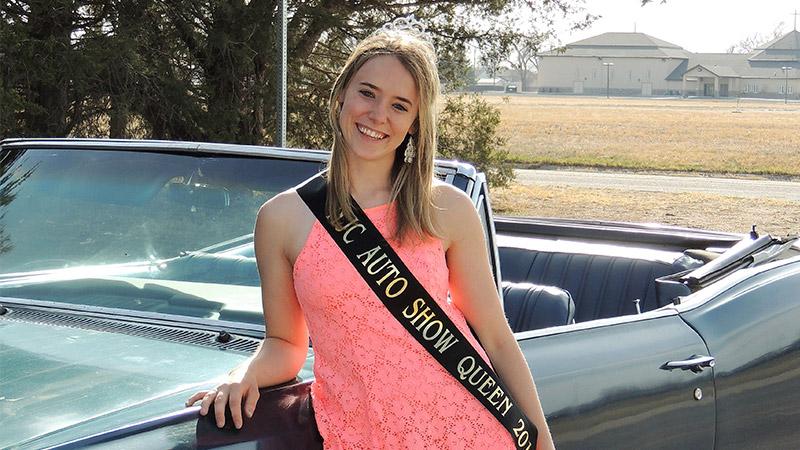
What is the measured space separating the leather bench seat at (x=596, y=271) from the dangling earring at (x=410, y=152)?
219 centimetres

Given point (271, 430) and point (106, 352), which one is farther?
point (106, 352)

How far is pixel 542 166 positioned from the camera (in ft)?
96.2

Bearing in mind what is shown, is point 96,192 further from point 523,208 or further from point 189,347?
point 523,208

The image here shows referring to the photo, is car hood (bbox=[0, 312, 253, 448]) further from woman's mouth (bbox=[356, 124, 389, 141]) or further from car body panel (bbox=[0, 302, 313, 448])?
woman's mouth (bbox=[356, 124, 389, 141])

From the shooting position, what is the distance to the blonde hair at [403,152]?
2139 mm

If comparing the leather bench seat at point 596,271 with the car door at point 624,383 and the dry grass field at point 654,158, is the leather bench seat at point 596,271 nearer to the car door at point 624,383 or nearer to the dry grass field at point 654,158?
the car door at point 624,383

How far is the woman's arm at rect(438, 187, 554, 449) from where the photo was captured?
7.24ft

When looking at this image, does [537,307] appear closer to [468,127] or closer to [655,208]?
[468,127]

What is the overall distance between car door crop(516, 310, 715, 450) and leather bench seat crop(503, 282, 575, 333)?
123mm

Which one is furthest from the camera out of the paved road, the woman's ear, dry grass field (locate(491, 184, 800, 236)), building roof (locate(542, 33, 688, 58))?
building roof (locate(542, 33, 688, 58))

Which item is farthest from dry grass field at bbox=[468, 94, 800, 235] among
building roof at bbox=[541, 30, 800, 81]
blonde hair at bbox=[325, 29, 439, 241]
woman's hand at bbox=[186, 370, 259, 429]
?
building roof at bbox=[541, 30, 800, 81]

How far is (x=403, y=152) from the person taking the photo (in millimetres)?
2266

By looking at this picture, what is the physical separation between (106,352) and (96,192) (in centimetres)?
86

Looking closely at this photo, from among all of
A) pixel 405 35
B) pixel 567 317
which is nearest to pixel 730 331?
pixel 567 317
